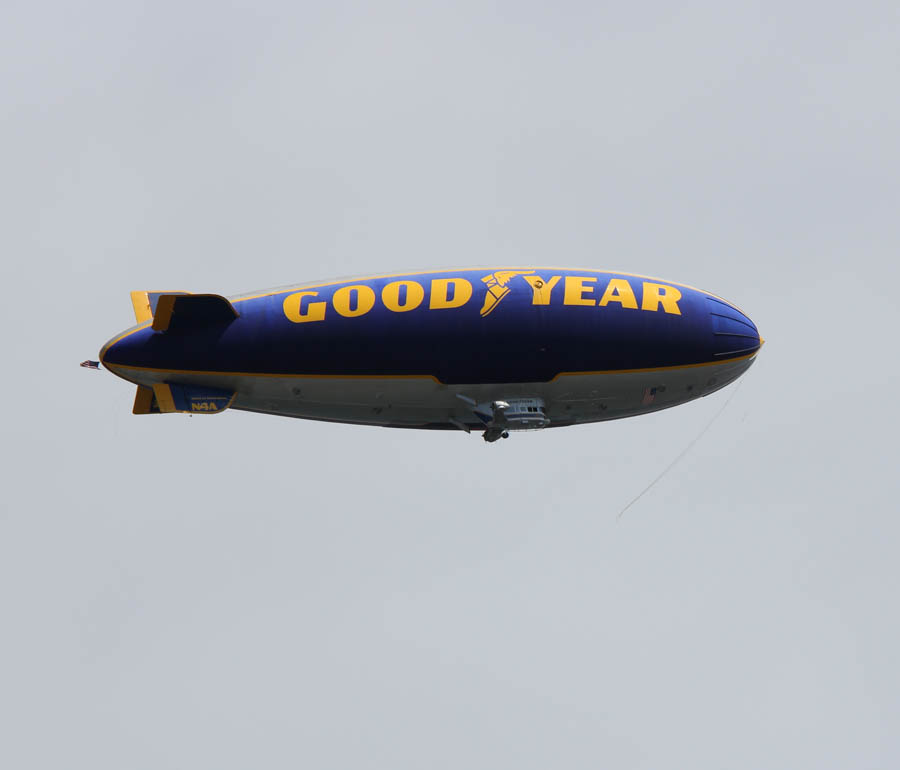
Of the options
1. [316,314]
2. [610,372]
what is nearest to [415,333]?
[316,314]

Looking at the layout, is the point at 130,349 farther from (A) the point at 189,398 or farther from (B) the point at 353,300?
(B) the point at 353,300

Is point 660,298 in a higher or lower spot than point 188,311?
higher

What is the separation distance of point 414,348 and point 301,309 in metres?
4.51

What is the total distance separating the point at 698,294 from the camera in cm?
7181

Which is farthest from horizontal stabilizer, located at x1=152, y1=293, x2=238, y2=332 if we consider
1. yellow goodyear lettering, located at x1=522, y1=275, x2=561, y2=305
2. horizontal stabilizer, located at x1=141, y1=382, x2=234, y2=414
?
yellow goodyear lettering, located at x1=522, y1=275, x2=561, y2=305

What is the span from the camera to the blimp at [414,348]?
66312mm

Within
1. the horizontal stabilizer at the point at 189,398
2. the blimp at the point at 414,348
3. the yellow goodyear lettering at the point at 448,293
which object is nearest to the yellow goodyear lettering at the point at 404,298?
the blimp at the point at 414,348

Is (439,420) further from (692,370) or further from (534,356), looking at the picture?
(692,370)

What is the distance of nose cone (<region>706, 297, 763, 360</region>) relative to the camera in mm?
71312

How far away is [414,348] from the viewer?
66.4 meters

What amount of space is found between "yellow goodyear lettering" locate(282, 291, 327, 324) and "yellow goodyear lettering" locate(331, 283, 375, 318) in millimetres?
612

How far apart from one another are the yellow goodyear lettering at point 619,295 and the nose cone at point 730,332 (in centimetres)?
391

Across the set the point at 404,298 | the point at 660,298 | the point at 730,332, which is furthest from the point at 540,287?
the point at 730,332

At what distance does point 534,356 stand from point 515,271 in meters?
3.66
